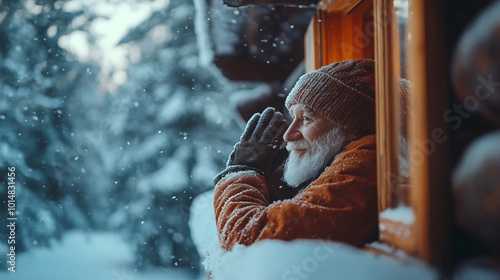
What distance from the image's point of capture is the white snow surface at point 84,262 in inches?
94.7

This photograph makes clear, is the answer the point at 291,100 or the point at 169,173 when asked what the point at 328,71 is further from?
the point at 169,173

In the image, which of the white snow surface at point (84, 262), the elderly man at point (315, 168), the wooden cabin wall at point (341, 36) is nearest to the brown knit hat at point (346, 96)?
the elderly man at point (315, 168)

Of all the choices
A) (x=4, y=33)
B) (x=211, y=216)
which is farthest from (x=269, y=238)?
(x=4, y=33)

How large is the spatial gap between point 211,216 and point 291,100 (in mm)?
701

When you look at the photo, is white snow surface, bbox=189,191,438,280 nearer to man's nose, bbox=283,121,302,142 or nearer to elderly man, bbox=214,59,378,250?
elderly man, bbox=214,59,378,250

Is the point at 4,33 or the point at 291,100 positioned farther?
the point at 4,33

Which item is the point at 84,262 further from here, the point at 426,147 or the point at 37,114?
the point at 426,147

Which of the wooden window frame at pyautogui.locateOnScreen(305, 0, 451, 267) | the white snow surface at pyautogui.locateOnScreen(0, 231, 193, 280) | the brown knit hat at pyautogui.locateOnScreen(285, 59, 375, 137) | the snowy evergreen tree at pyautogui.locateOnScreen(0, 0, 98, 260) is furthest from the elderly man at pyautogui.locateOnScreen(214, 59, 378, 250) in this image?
the snowy evergreen tree at pyautogui.locateOnScreen(0, 0, 98, 260)

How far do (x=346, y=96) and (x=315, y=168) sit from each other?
0.27 meters

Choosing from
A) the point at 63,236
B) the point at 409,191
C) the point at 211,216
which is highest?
the point at 409,191

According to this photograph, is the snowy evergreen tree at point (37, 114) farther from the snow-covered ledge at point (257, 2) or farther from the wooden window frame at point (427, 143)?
the wooden window frame at point (427, 143)

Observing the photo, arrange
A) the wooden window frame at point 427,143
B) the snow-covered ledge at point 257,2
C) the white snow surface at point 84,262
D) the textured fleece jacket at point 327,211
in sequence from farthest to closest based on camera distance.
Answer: the white snow surface at point 84,262, the snow-covered ledge at point 257,2, the textured fleece jacket at point 327,211, the wooden window frame at point 427,143

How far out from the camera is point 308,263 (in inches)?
39.2

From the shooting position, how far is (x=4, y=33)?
2547 millimetres
